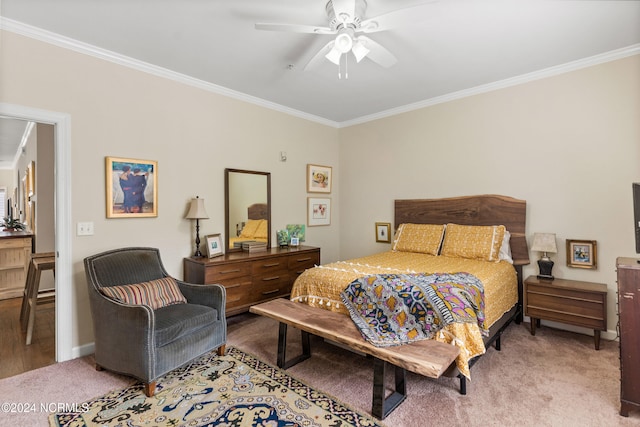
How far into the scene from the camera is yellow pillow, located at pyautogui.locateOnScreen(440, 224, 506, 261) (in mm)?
3365

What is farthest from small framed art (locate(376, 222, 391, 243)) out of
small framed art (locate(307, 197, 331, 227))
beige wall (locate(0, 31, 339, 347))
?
beige wall (locate(0, 31, 339, 347))

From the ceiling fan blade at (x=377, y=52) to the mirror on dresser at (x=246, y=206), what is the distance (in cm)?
221

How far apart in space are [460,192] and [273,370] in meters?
3.06

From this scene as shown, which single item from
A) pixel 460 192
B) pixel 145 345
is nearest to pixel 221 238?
pixel 145 345

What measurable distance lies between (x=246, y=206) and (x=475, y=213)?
288 cm

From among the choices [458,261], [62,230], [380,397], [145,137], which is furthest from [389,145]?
[62,230]

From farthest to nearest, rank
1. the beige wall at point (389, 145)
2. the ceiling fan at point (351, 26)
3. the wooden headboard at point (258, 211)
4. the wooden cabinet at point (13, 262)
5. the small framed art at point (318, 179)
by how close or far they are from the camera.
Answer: the small framed art at point (318, 179) → the wooden cabinet at point (13, 262) → the wooden headboard at point (258, 211) → the beige wall at point (389, 145) → the ceiling fan at point (351, 26)

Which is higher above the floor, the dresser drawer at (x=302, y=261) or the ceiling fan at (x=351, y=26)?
the ceiling fan at (x=351, y=26)

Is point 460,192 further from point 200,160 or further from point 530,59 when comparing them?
point 200,160

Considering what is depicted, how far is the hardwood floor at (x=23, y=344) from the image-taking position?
264 cm

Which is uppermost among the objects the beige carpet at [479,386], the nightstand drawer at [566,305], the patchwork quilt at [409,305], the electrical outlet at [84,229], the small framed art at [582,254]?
the electrical outlet at [84,229]

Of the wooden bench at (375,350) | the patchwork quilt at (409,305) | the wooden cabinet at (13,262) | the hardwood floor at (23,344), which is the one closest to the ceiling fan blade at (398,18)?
the patchwork quilt at (409,305)

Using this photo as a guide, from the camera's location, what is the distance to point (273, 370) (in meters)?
2.51

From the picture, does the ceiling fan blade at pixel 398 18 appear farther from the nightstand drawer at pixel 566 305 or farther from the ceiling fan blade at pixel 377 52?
the nightstand drawer at pixel 566 305
